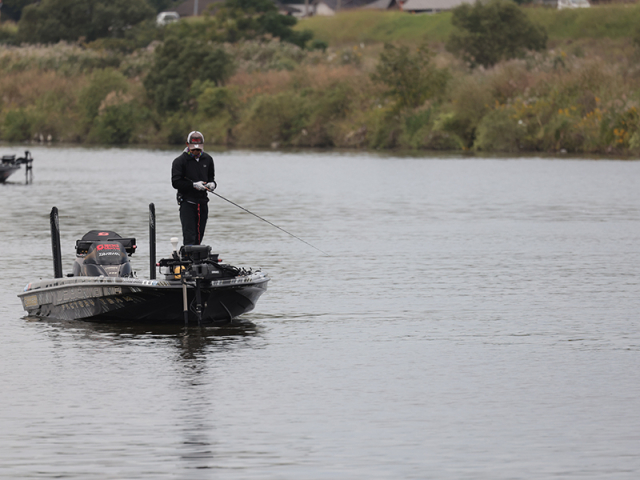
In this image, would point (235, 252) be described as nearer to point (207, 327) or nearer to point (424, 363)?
point (207, 327)

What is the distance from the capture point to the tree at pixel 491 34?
94125 millimetres

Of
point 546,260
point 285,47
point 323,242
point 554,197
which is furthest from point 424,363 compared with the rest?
point 285,47

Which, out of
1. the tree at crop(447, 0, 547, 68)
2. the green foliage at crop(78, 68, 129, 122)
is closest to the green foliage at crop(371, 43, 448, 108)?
the tree at crop(447, 0, 547, 68)

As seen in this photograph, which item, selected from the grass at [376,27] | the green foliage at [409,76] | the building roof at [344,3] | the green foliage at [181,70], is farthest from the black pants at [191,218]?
the building roof at [344,3]

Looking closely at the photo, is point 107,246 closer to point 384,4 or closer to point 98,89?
point 98,89

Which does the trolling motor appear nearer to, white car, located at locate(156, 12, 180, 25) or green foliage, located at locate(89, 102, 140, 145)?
green foliage, located at locate(89, 102, 140, 145)

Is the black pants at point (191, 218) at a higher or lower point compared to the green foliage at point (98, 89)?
lower

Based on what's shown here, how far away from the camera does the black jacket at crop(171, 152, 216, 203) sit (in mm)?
16406

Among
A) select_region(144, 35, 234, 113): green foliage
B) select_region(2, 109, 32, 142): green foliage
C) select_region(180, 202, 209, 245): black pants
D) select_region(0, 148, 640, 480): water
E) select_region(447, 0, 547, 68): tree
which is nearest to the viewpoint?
select_region(0, 148, 640, 480): water

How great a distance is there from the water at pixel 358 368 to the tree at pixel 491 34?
2623 inches

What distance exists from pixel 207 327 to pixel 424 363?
10.6 ft

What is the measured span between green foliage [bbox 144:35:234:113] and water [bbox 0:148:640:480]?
60367mm

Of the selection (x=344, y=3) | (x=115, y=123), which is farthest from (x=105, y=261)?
(x=344, y=3)

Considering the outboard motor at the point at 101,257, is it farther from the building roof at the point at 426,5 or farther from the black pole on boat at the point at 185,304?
the building roof at the point at 426,5
